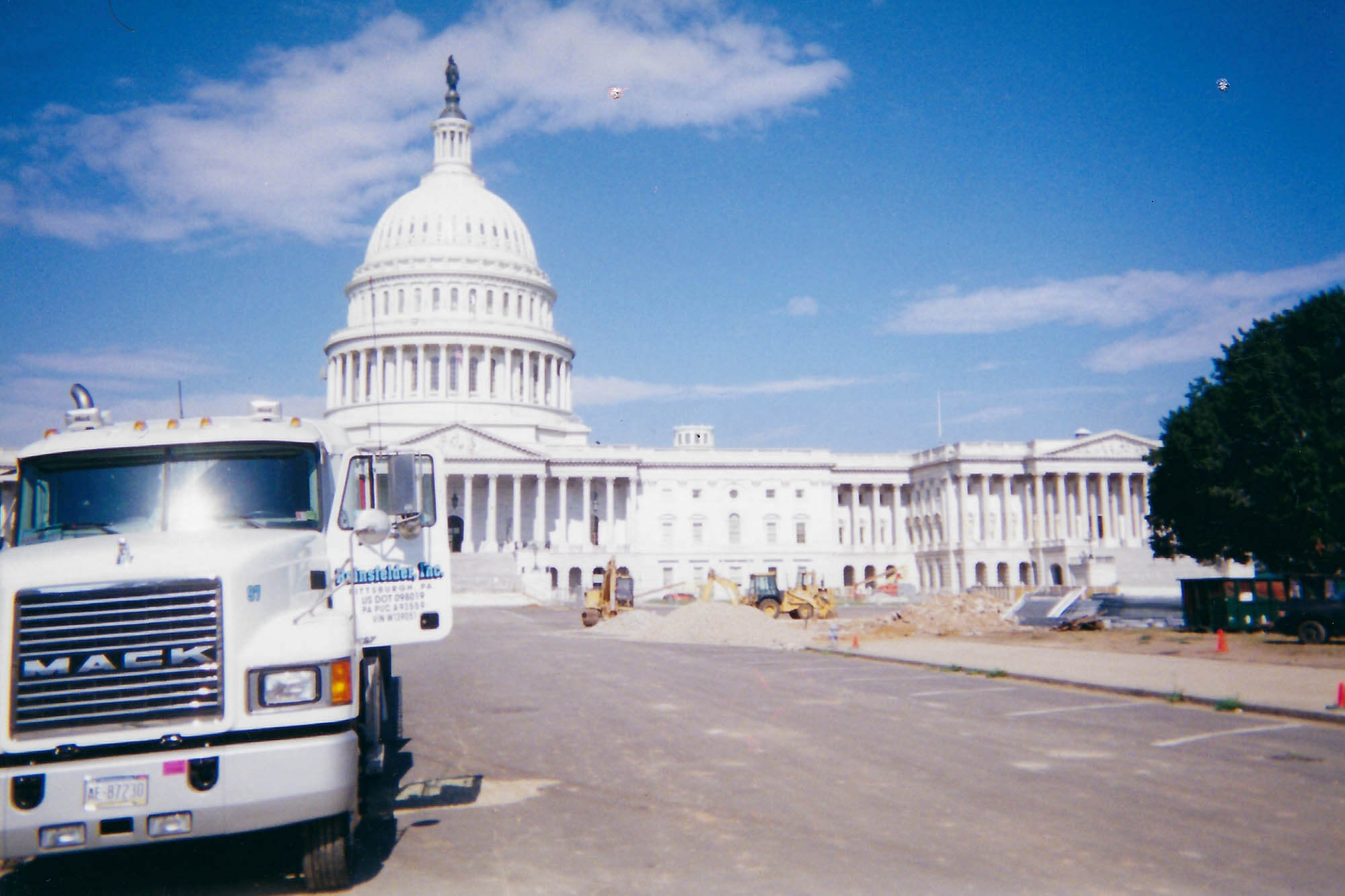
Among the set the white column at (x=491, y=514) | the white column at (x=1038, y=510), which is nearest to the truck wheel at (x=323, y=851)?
the white column at (x=491, y=514)

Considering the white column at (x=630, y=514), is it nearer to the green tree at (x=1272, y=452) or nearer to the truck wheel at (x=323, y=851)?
the green tree at (x=1272, y=452)

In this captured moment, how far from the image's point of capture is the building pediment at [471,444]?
99.9 m

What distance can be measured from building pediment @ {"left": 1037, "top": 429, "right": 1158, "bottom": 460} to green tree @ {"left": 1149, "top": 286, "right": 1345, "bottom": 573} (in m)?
54.1

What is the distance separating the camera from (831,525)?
114750 millimetres

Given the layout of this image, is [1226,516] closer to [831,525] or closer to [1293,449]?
[1293,449]

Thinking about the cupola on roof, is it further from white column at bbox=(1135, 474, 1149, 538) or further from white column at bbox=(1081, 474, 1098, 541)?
white column at bbox=(1135, 474, 1149, 538)

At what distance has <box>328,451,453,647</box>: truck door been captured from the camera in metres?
10.0

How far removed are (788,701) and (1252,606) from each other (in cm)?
2340

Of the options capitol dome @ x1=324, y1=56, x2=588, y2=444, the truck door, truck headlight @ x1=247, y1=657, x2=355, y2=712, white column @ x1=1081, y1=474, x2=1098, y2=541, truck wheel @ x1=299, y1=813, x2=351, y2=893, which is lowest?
truck wheel @ x1=299, y1=813, x2=351, y2=893

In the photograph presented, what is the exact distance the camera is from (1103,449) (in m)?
107

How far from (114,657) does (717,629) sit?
3232cm

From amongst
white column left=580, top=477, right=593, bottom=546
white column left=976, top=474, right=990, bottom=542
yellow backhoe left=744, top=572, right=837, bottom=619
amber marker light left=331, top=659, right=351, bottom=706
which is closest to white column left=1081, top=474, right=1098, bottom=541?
white column left=976, top=474, right=990, bottom=542

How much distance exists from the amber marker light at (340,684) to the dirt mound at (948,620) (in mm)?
33526

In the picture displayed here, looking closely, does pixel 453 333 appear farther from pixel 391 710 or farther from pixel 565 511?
pixel 391 710
